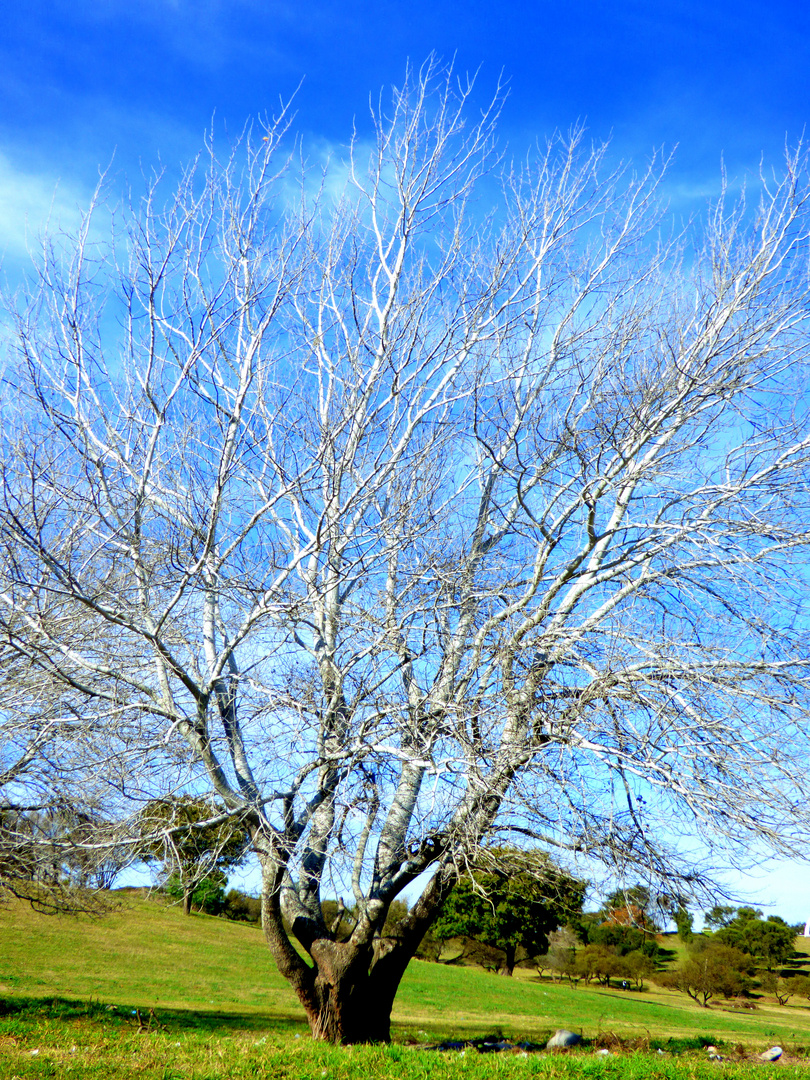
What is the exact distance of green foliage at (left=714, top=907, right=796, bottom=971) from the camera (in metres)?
32.8

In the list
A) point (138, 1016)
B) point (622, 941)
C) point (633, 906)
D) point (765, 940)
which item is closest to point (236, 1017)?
point (138, 1016)

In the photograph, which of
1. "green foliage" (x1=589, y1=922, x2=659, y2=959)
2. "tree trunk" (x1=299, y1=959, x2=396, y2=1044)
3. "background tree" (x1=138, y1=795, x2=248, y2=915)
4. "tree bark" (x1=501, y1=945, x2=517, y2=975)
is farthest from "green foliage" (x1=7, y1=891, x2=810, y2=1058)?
"tree bark" (x1=501, y1=945, x2=517, y2=975)

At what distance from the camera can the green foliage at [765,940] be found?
32844 mm

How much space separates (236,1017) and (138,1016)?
4730 millimetres

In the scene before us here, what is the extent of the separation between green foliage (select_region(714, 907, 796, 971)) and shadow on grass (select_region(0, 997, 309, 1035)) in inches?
1015

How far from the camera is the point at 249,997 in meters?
19.9

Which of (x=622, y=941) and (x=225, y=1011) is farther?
(x=622, y=941)

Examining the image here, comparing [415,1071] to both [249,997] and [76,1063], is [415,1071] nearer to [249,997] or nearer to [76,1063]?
[76,1063]

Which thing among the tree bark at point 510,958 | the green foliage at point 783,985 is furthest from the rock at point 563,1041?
the green foliage at point 783,985

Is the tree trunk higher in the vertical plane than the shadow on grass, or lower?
higher

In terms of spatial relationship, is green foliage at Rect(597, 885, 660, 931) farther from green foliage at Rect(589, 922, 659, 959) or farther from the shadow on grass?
green foliage at Rect(589, 922, 659, 959)

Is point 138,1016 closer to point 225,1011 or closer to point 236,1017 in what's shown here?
point 236,1017

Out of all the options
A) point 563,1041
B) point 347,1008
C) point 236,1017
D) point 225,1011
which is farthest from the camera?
point 225,1011

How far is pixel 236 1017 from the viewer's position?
15.2 metres
